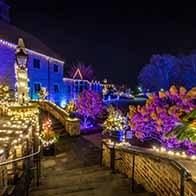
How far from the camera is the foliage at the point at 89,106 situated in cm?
2088

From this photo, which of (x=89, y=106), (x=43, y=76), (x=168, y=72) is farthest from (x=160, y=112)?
(x=168, y=72)

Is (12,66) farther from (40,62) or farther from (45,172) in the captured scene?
(45,172)

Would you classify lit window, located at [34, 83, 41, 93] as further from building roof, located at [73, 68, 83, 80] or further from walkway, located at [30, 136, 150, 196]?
walkway, located at [30, 136, 150, 196]

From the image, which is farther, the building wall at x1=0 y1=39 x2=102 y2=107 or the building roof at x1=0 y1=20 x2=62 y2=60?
the building roof at x1=0 y1=20 x2=62 y2=60

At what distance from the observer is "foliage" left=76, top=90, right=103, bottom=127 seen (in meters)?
20.9

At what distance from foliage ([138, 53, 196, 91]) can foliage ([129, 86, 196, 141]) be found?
14.2 metres

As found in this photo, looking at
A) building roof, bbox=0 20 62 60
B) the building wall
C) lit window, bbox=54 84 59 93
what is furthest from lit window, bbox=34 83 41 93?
lit window, bbox=54 84 59 93

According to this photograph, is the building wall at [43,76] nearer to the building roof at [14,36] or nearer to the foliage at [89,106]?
the building roof at [14,36]

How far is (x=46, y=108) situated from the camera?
16906mm

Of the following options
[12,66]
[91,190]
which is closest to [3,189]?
[91,190]

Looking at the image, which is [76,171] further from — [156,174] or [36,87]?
[36,87]

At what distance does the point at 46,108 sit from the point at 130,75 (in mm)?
47452

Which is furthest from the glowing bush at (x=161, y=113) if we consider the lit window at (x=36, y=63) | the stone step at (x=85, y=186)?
the lit window at (x=36, y=63)

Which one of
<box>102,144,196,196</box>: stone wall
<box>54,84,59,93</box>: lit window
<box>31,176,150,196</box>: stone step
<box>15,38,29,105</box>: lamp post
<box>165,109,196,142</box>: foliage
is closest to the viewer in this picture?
<box>165,109,196,142</box>: foliage
